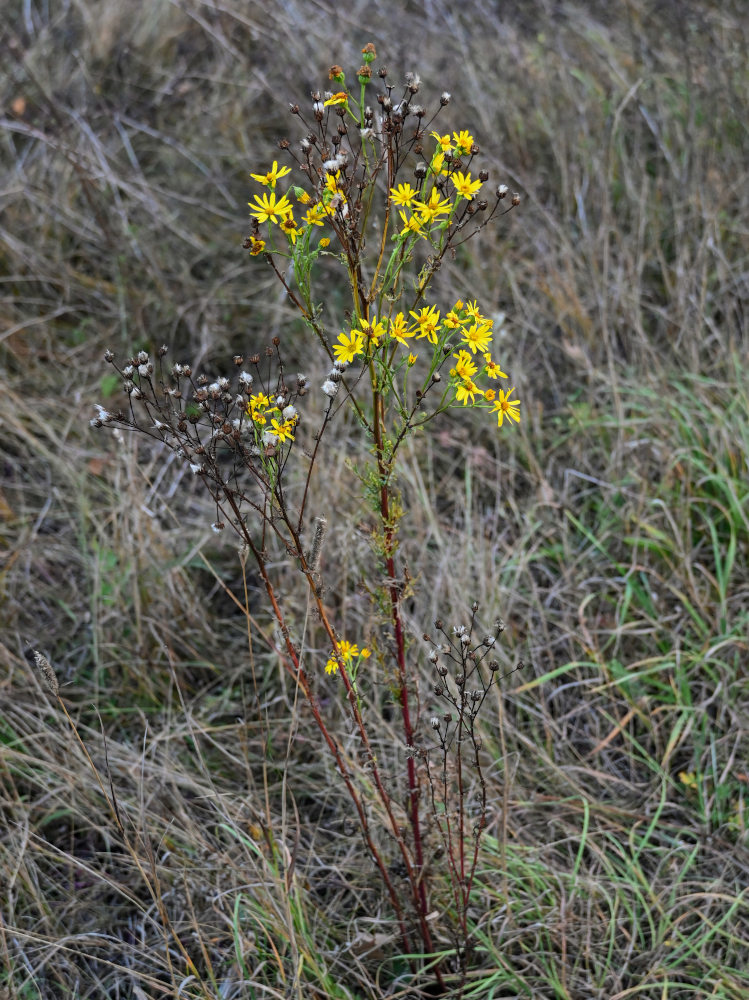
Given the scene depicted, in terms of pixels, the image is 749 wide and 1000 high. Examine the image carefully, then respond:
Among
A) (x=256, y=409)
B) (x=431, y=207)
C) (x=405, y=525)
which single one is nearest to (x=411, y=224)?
(x=431, y=207)

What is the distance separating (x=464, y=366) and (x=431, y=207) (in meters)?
0.25

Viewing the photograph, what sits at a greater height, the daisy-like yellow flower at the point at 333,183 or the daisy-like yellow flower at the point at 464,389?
the daisy-like yellow flower at the point at 333,183

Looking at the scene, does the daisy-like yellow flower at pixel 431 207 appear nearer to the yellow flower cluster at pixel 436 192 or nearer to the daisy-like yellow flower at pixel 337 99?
the yellow flower cluster at pixel 436 192

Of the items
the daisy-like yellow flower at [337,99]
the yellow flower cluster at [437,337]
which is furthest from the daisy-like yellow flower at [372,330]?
the daisy-like yellow flower at [337,99]

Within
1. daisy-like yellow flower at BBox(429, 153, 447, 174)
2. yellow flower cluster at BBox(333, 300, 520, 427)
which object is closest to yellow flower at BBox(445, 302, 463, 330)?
yellow flower cluster at BBox(333, 300, 520, 427)

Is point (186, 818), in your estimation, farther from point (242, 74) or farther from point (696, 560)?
point (242, 74)

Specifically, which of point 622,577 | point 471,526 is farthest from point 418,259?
point 622,577

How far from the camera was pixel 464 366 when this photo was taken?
1.33m

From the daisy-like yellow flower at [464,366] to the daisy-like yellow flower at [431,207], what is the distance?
218mm

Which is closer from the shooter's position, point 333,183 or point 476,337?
point 333,183

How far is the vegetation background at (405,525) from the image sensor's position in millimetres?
1875

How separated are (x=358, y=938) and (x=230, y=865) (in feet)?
1.07

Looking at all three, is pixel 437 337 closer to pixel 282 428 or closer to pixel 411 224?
pixel 411 224

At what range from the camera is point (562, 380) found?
3143 millimetres
